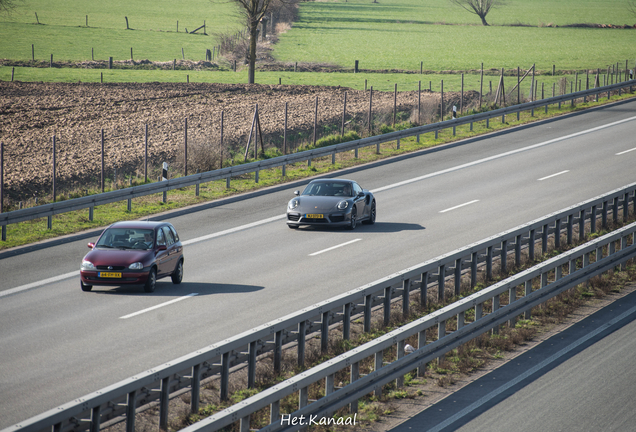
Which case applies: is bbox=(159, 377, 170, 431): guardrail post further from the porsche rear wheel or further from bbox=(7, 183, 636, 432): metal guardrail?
the porsche rear wheel

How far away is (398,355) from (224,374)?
218 cm

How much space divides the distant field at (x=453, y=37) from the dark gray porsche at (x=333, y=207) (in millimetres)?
48644

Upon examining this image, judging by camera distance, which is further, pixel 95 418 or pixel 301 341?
pixel 301 341

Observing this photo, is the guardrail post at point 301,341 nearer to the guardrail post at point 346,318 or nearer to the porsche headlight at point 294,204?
the guardrail post at point 346,318

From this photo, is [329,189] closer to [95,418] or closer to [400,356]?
[400,356]

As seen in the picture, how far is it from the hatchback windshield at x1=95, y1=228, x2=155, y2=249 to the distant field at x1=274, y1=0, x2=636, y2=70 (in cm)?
5537

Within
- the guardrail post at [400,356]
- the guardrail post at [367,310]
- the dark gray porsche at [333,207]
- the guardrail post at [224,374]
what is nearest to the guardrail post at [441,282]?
the guardrail post at [367,310]

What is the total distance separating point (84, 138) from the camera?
34719 millimetres

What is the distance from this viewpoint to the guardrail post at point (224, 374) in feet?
28.4

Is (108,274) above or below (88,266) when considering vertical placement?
below

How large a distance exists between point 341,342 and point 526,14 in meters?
118

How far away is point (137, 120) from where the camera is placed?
128ft

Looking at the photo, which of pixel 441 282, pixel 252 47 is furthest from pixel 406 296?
pixel 252 47

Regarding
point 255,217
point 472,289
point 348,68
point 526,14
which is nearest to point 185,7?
point 526,14
